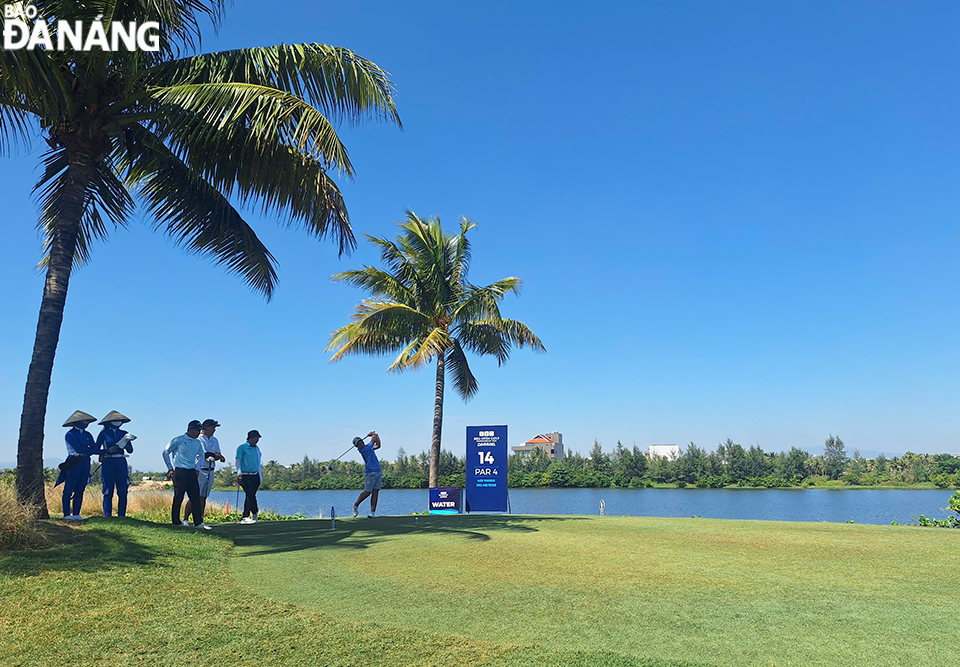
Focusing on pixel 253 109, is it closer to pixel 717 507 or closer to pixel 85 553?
pixel 85 553

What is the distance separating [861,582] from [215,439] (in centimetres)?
1124

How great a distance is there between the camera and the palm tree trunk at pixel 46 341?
9.30m

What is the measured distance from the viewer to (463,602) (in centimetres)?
554

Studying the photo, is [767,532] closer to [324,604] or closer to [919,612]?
[919,612]

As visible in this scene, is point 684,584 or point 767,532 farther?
point 767,532

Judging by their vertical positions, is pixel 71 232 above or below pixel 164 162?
below

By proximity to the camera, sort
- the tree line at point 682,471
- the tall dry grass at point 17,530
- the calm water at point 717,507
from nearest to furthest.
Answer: the tall dry grass at point 17,530 < the calm water at point 717,507 < the tree line at point 682,471

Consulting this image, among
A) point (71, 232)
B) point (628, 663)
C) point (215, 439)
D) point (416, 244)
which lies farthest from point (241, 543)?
point (416, 244)

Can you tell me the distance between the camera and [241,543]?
914 cm

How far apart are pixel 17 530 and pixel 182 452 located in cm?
389

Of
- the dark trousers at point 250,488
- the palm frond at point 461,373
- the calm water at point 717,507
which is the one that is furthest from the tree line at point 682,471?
the dark trousers at point 250,488

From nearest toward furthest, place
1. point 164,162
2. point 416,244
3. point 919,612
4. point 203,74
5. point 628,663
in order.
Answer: point 628,663
point 919,612
point 203,74
point 164,162
point 416,244

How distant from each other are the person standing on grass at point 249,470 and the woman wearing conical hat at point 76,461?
108 inches

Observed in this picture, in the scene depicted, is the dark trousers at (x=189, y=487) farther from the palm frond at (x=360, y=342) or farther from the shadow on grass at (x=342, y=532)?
the palm frond at (x=360, y=342)
